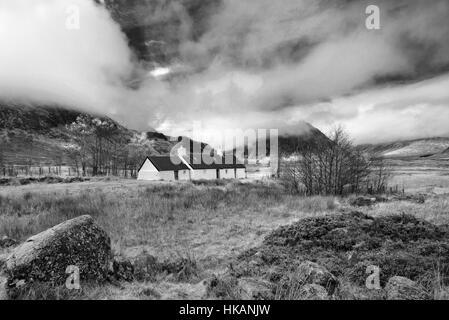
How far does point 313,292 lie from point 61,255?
3.98m

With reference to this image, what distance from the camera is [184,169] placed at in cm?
5153

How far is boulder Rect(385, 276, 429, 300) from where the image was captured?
3533mm

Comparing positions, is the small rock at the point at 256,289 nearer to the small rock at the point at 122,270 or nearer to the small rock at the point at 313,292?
the small rock at the point at 313,292

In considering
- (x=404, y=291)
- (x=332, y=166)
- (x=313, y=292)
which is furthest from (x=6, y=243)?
(x=332, y=166)

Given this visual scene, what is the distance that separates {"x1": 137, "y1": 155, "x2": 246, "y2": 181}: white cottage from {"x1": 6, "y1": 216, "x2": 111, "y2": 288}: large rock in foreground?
43.7 m

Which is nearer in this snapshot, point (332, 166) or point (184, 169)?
point (332, 166)

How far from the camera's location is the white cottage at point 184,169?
48.3 m

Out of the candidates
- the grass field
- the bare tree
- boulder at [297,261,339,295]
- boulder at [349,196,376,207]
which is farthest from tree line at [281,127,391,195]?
boulder at [297,261,339,295]

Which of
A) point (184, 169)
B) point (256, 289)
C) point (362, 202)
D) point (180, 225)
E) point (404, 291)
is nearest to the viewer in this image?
point (404, 291)

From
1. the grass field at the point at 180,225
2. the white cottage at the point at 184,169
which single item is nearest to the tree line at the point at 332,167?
the grass field at the point at 180,225

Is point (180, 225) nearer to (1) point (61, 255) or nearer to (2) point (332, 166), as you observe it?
(1) point (61, 255)
